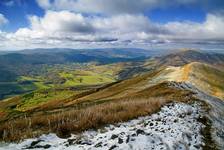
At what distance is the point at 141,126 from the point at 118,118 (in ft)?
6.18

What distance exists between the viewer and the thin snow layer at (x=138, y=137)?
11.4 m

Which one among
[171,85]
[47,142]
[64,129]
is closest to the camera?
[47,142]

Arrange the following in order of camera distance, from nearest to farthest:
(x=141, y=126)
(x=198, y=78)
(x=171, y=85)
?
(x=141, y=126)
(x=171, y=85)
(x=198, y=78)

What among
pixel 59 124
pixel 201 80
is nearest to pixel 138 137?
pixel 59 124

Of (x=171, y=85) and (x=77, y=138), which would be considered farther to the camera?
(x=171, y=85)

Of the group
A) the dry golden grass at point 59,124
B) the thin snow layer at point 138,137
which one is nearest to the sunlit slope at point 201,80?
the thin snow layer at point 138,137

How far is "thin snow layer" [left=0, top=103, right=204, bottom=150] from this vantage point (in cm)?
1144

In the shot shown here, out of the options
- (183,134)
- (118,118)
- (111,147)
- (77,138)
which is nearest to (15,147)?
(77,138)

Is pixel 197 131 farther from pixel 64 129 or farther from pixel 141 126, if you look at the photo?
pixel 64 129

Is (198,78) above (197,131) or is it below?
below

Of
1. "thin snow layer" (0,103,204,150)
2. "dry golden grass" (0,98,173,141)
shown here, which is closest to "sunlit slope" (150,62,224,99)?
"thin snow layer" (0,103,204,150)

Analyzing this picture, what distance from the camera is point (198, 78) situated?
289 feet

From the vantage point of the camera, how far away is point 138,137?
41.4 ft

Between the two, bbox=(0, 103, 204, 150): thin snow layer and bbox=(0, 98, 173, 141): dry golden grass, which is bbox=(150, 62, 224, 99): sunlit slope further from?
bbox=(0, 98, 173, 141): dry golden grass
